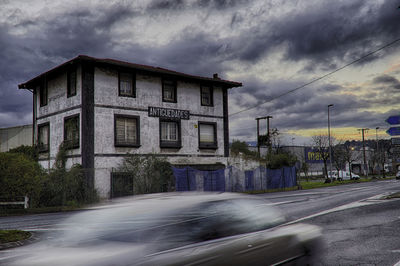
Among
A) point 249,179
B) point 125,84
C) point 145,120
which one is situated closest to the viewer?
point 125,84

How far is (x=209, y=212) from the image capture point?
17.7 ft

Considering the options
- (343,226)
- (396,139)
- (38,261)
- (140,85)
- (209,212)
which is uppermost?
(140,85)

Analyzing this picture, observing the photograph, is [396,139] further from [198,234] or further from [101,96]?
[101,96]

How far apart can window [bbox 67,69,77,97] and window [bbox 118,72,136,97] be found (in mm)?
3103

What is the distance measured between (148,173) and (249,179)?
10.0m

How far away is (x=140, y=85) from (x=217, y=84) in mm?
7539

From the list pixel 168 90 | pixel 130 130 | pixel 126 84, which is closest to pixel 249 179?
pixel 168 90

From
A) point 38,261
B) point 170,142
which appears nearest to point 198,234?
point 38,261

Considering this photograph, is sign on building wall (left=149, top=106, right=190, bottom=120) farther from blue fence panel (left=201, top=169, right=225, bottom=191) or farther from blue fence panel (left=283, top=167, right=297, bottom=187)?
blue fence panel (left=283, top=167, right=297, bottom=187)

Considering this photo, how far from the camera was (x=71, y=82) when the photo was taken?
26.4 m

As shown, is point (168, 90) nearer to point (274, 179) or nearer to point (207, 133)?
point (207, 133)

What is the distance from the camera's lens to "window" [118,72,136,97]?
26536mm

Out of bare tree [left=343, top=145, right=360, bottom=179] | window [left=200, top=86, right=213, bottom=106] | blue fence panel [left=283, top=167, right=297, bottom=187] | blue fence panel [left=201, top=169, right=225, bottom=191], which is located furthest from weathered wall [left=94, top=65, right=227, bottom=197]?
bare tree [left=343, top=145, right=360, bottom=179]

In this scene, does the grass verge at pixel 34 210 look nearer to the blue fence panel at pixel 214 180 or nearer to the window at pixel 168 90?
the blue fence panel at pixel 214 180
